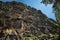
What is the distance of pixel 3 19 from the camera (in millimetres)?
14766

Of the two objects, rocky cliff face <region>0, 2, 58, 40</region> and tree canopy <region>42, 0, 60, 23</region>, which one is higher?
tree canopy <region>42, 0, 60, 23</region>

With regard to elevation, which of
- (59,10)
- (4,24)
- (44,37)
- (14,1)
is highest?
(14,1)

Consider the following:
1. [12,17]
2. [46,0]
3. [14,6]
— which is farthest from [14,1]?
[12,17]

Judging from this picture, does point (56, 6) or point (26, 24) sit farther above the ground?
point (56, 6)

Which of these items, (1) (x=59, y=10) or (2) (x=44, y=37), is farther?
(1) (x=59, y=10)

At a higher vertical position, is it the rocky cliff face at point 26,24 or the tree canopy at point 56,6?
the tree canopy at point 56,6

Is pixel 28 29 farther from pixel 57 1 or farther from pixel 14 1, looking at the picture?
pixel 14 1

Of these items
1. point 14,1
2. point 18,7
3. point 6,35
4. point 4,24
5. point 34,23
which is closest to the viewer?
point 6,35

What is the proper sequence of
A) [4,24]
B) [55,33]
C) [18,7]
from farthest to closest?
1. [18,7]
2. [55,33]
3. [4,24]

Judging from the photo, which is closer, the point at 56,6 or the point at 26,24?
the point at 26,24

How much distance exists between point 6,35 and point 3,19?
6.67ft

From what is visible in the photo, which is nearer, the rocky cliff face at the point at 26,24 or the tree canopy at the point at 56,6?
the rocky cliff face at the point at 26,24

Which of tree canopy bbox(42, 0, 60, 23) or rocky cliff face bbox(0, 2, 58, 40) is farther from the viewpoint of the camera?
tree canopy bbox(42, 0, 60, 23)

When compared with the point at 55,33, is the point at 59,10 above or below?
above
